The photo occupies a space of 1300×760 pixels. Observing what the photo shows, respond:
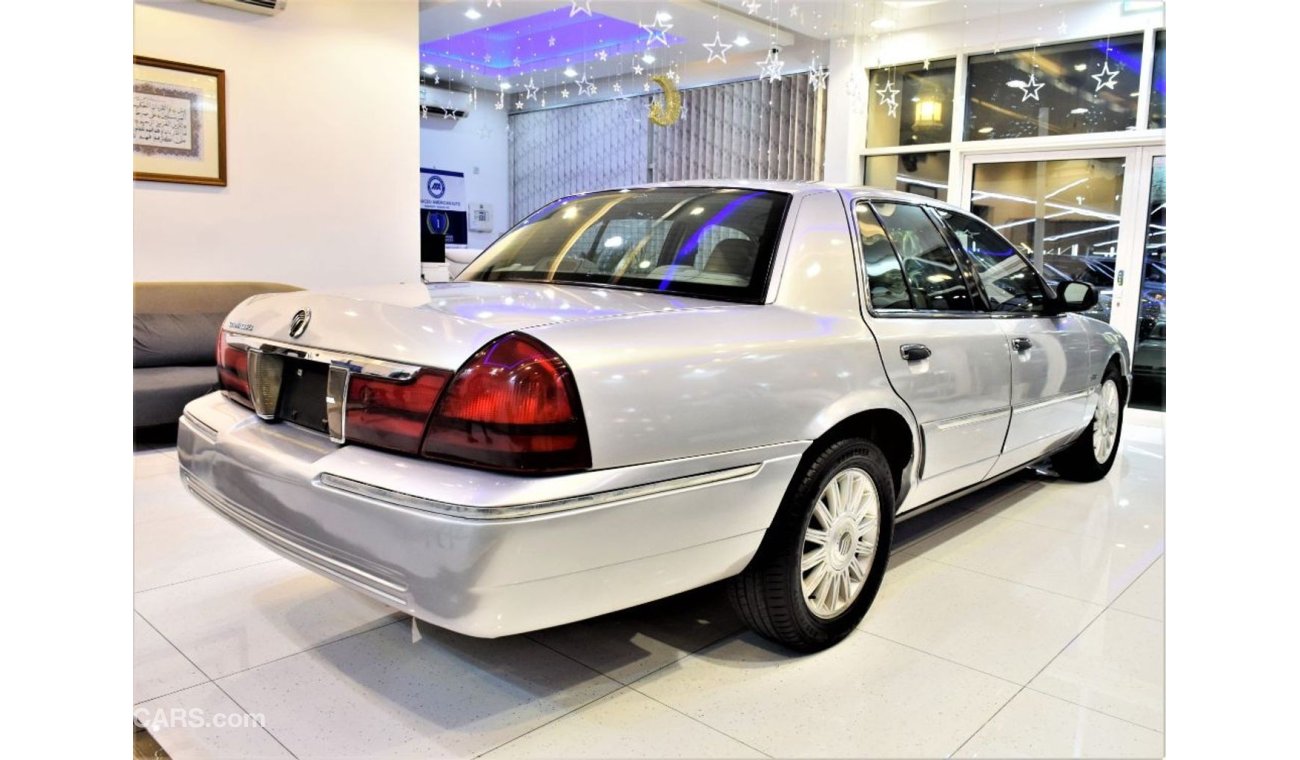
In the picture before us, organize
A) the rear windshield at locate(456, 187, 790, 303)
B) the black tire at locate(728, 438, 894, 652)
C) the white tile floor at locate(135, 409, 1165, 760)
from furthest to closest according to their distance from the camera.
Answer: the rear windshield at locate(456, 187, 790, 303), the black tire at locate(728, 438, 894, 652), the white tile floor at locate(135, 409, 1165, 760)

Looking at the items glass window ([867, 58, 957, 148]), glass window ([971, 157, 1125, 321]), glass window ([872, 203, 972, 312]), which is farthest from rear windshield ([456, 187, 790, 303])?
glass window ([867, 58, 957, 148])

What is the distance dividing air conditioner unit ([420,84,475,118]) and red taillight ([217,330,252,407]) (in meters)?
7.09

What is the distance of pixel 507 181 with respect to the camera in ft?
27.0

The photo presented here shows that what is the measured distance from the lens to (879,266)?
2139 millimetres

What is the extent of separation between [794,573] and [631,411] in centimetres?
62

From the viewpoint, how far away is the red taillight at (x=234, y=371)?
73.8 inches

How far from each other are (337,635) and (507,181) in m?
6.76

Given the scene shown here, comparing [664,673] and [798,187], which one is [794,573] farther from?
[798,187]

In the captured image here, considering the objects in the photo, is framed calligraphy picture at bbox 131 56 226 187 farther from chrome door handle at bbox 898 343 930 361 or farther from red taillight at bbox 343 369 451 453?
chrome door handle at bbox 898 343 930 361

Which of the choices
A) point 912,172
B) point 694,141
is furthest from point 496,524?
point 912,172

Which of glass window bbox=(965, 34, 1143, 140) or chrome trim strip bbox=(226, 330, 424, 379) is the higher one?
glass window bbox=(965, 34, 1143, 140)

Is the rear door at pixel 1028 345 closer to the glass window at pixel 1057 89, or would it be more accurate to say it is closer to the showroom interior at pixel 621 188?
the showroom interior at pixel 621 188

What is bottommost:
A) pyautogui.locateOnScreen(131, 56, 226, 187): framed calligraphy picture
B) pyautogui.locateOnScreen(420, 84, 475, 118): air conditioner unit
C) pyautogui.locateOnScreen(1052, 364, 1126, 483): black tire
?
pyautogui.locateOnScreen(1052, 364, 1126, 483): black tire

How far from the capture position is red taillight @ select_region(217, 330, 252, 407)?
73.8 inches
